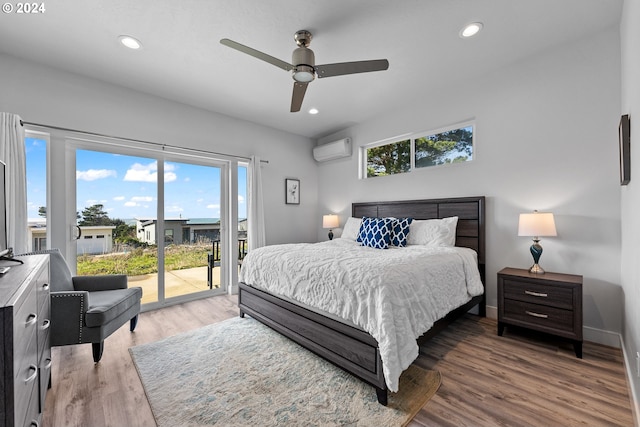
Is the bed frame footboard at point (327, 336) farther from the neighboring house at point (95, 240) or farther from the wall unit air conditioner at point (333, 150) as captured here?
the wall unit air conditioner at point (333, 150)

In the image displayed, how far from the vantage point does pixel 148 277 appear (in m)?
3.50

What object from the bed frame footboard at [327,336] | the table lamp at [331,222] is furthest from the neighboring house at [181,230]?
the table lamp at [331,222]

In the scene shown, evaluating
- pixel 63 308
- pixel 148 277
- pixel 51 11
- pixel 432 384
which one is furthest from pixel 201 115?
pixel 432 384

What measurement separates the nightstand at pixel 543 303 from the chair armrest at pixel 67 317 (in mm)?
3532

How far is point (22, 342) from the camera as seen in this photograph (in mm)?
1018

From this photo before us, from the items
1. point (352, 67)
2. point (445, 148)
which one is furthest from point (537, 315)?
point (352, 67)

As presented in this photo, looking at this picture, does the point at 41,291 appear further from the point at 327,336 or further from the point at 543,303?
the point at 543,303

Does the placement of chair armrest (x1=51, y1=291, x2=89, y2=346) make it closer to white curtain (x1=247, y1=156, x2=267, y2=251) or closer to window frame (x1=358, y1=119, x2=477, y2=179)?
white curtain (x1=247, y1=156, x2=267, y2=251)

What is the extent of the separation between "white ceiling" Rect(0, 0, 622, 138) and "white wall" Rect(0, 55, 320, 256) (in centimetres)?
18

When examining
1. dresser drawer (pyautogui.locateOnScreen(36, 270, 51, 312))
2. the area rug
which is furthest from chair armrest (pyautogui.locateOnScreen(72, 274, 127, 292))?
dresser drawer (pyautogui.locateOnScreen(36, 270, 51, 312))

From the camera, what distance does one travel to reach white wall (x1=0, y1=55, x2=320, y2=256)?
2676 millimetres

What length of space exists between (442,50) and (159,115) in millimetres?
3353

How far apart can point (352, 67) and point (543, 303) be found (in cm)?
255

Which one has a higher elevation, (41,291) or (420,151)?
(420,151)
